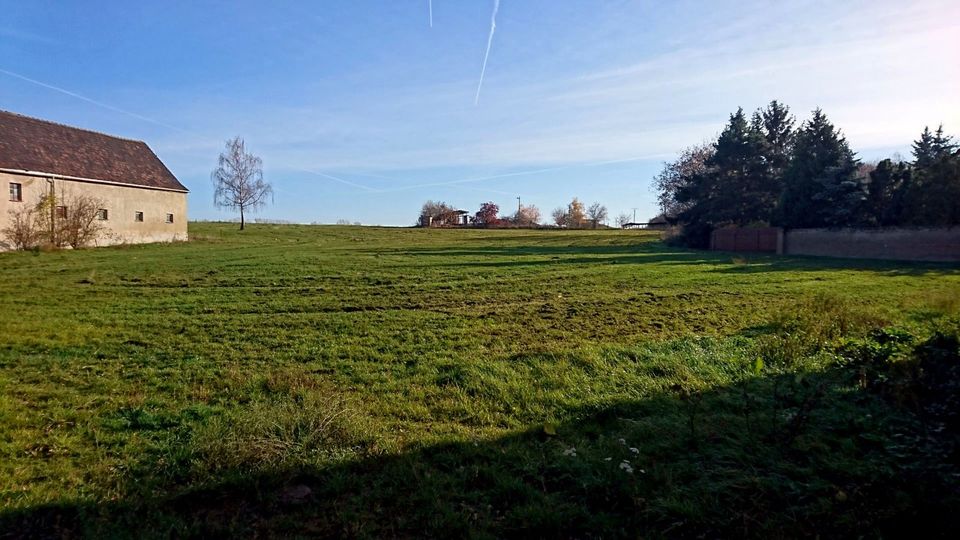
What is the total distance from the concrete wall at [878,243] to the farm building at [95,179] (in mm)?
41932

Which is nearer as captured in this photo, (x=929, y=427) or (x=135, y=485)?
(x=135, y=485)

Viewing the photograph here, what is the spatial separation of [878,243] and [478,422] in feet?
93.4

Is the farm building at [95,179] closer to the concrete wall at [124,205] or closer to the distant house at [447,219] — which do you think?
the concrete wall at [124,205]

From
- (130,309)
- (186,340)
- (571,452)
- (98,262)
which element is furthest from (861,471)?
(98,262)

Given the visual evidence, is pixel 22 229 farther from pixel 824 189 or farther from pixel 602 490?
pixel 824 189

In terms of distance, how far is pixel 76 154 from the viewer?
32.3 meters

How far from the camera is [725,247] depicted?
33.1 metres

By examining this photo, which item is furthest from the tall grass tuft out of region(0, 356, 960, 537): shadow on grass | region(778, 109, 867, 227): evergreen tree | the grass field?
region(778, 109, 867, 227): evergreen tree

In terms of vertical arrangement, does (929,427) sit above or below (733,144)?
below

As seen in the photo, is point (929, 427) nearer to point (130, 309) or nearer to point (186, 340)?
point (186, 340)

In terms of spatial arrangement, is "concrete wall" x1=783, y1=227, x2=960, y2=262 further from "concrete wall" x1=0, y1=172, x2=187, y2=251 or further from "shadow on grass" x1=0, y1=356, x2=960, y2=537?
"concrete wall" x1=0, y1=172, x2=187, y2=251

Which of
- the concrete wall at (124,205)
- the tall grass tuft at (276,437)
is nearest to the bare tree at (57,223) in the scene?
the concrete wall at (124,205)

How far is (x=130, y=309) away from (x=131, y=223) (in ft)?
97.3

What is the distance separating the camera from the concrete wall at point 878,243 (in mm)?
22500
